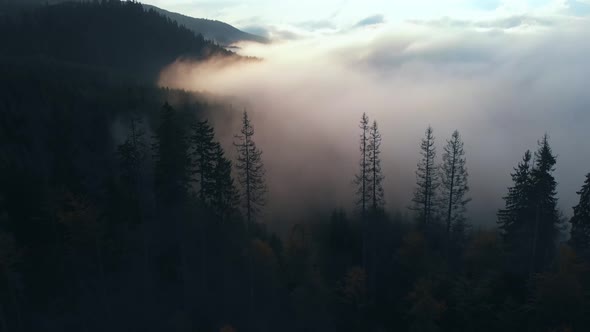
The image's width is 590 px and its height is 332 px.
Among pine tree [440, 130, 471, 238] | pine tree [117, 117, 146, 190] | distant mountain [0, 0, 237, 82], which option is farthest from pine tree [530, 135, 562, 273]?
distant mountain [0, 0, 237, 82]

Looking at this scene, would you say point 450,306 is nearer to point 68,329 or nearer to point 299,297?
point 299,297

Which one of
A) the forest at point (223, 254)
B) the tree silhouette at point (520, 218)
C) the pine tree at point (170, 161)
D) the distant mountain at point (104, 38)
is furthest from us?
the distant mountain at point (104, 38)

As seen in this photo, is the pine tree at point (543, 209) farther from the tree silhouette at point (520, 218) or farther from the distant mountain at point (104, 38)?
the distant mountain at point (104, 38)

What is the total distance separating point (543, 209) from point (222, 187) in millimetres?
28225

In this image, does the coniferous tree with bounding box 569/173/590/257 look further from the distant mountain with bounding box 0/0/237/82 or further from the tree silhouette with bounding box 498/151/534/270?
the distant mountain with bounding box 0/0/237/82

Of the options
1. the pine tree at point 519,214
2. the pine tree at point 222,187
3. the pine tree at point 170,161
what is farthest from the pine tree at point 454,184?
the pine tree at point 170,161

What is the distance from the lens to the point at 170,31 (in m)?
186

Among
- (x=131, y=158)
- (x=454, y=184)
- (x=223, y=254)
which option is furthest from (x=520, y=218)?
(x=131, y=158)

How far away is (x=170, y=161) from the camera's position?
42250mm

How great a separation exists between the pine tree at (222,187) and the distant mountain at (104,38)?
105139mm

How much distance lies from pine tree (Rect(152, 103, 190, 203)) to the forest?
5.1 inches

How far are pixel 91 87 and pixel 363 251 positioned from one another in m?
52.8

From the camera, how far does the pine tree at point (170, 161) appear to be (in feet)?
139

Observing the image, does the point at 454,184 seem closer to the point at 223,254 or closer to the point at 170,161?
the point at 223,254
